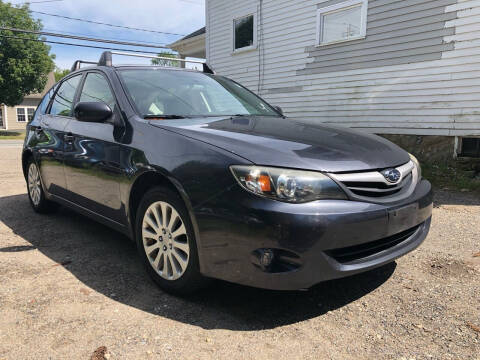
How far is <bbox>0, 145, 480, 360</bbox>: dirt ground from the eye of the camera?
2.17m

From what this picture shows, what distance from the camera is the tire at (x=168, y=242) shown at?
2533 mm

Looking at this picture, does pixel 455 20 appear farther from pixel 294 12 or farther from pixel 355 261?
pixel 355 261

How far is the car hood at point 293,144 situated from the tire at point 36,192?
8.29 feet

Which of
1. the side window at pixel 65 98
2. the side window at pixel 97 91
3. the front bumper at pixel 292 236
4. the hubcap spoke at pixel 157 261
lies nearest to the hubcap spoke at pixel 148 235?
the hubcap spoke at pixel 157 261

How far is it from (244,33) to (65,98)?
8.76 metres

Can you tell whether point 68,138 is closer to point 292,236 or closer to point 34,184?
point 34,184

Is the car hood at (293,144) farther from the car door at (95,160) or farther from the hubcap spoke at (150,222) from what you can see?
the hubcap spoke at (150,222)

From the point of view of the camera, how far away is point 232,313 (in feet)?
8.38

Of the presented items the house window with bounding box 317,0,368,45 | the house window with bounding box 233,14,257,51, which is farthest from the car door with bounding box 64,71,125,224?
the house window with bounding box 233,14,257,51

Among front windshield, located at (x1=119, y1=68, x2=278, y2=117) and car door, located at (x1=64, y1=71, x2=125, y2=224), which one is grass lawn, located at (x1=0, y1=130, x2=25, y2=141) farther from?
front windshield, located at (x1=119, y1=68, x2=278, y2=117)

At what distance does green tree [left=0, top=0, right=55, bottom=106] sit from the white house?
22168 mm

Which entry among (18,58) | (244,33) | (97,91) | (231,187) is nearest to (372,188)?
(231,187)

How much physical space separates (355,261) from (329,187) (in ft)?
1.56

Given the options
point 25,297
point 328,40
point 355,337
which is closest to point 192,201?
point 355,337
